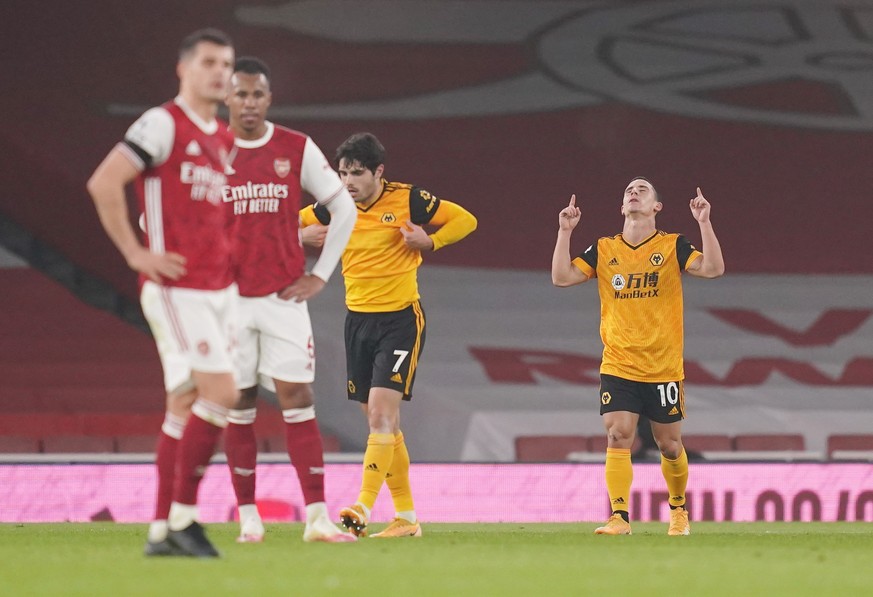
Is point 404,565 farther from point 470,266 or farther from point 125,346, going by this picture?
point 470,266

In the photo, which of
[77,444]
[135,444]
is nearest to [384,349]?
[135,444]

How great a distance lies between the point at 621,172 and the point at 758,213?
191 centimetres

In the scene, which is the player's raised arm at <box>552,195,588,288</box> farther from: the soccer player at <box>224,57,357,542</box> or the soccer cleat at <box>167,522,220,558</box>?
the soccer cleat at <box>167,522,220,558</box>

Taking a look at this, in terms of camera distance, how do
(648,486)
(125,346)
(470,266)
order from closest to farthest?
1. (648,486)
2. (125,346)
3. (470,266)

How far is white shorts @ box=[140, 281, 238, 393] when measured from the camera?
17.3 feet

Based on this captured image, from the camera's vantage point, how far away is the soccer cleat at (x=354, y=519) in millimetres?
6859

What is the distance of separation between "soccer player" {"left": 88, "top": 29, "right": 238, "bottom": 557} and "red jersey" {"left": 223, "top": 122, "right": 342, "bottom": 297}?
0.82 m

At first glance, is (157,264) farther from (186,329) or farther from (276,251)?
(276,251)

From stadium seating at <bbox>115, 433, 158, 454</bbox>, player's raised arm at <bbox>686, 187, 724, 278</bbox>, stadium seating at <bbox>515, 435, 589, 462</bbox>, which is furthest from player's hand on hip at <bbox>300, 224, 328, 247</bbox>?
stadium seating at <bbox>115, 433, 158, 454</bbox>

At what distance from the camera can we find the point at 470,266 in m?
18.5

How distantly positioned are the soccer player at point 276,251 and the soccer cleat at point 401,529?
0.91m

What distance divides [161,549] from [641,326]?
3441mm

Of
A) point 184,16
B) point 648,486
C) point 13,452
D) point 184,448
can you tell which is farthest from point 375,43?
point 184,448

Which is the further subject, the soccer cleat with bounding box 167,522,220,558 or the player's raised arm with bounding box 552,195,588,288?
the player's raised arm with bounding box 552,195,588,288
